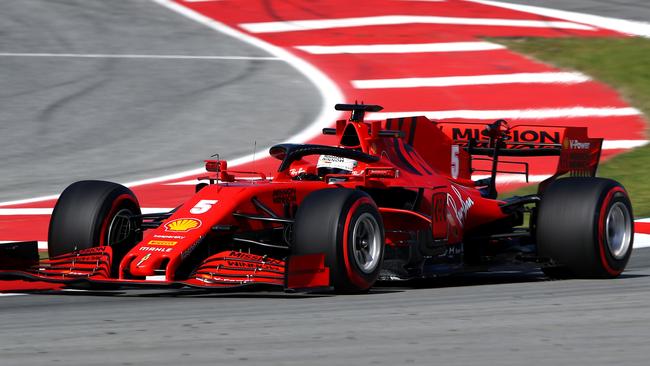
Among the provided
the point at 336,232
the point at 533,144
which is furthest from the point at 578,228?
the point at 336,232

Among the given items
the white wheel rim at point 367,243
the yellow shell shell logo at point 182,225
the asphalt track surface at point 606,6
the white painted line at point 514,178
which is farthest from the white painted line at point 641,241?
the asphalt track surface at point 606,6

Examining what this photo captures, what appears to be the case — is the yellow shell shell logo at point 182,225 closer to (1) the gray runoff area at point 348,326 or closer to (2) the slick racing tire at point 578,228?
(1) the gray runoff area at point 348,326

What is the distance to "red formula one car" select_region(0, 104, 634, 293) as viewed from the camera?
8219 millimetres

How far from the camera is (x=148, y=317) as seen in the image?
730cm

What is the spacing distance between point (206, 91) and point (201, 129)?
6.16ft

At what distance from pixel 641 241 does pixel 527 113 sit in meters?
6.15

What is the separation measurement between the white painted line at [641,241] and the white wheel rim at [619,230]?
84.0 inches

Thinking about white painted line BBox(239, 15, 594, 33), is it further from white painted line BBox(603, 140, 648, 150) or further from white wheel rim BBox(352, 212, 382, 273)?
white wheel rim BBox(352, 212, 382, 273)

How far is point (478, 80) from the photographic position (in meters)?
19.8

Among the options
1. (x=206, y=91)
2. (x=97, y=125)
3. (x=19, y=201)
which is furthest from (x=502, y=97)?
(x=19, y=201)

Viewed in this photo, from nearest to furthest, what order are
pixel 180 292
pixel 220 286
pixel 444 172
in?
pixel 220 286, pixel 180 292, pixel 444 172

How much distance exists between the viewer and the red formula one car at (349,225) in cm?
822

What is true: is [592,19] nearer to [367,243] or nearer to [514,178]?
[514,178]

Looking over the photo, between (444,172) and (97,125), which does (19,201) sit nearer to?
(97,125)
